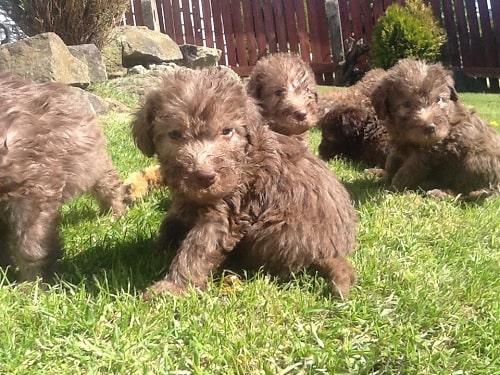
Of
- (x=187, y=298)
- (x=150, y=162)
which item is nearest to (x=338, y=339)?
(x=187, y=298)

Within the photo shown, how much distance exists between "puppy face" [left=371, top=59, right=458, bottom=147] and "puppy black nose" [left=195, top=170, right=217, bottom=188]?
2773 mm

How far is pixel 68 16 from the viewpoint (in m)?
11.5

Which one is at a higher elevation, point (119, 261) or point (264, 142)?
point (264, 142)

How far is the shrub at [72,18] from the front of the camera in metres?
11.4

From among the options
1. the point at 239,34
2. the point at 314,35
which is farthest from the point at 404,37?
the point at 239,34

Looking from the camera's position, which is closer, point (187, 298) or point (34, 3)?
point (187, 298)

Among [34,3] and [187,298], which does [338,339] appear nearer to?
[187,298]

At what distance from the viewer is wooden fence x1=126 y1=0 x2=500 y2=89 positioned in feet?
55.0

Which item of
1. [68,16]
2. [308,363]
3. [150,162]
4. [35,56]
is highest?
[68,16]

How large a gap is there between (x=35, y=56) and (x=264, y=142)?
6.46 m

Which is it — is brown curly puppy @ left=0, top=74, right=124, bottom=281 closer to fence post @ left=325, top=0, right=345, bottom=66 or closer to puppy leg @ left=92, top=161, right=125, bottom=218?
puppy leg @ left=92, top=161, right=125, bottom=218

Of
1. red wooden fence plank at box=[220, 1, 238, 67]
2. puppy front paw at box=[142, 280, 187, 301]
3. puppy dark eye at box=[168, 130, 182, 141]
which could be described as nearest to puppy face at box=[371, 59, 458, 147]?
puppy dark eye at box=[168, 130, 182, 141]

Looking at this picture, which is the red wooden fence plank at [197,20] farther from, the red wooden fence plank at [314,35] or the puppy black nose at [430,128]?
the puppy black nose at [430,128]

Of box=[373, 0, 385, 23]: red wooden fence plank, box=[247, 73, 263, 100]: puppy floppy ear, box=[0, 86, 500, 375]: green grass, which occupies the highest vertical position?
box=[373, 0, 385, 23]: red wooden fence plank
